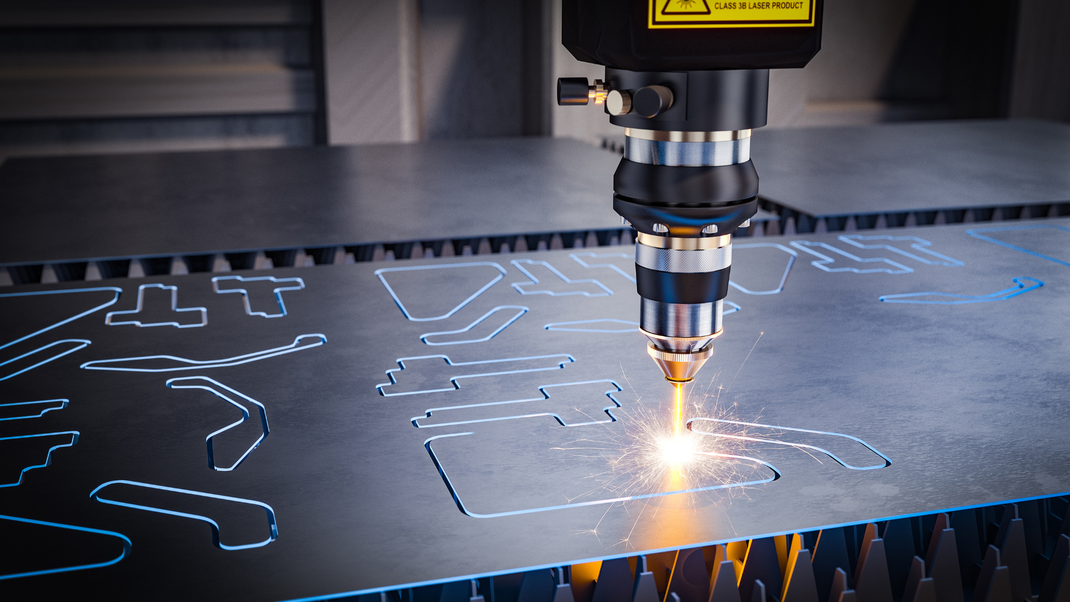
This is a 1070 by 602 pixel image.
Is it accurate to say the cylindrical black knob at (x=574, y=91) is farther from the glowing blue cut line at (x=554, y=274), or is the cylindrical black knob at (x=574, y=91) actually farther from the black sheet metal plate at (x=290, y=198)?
the black sheet metal plate at (x=290, y=198)

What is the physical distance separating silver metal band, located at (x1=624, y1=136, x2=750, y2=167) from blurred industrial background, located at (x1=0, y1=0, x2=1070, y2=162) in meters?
3.96

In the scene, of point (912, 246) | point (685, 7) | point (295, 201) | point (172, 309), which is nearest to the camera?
point (685, 7)

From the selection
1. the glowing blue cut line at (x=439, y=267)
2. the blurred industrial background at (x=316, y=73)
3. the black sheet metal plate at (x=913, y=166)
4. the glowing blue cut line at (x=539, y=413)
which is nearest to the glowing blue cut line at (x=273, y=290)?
the glowing blue cut line at (x=439, y=267)

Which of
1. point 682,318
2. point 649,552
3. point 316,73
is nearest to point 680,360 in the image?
point 682,318

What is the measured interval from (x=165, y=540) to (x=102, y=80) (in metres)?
4.38

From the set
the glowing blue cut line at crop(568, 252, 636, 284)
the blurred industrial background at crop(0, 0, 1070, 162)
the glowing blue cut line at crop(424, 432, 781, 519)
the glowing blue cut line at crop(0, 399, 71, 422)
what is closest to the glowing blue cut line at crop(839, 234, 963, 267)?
the glowing blue cut line at crop(568, 252, 636, 284)

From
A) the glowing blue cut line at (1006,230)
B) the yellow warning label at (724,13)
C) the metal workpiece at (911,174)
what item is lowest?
the glowing blue cut line at (1006,230)

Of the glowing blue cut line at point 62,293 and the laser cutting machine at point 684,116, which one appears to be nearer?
the laser cutting machine at point 684,116

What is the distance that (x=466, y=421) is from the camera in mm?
1138

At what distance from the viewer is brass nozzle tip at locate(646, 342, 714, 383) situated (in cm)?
88

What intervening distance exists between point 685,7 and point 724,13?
33 mm

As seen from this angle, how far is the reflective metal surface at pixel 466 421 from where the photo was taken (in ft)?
2.88

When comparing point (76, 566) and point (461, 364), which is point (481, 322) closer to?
point (461, 364)

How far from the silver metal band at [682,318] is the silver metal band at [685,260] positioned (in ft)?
0.12
